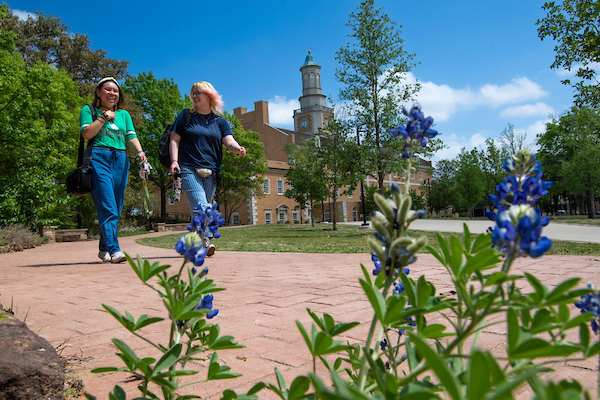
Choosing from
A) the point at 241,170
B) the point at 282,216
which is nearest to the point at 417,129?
the point at 241,170

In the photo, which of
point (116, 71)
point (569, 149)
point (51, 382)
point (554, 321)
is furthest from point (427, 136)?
point (569, 149)

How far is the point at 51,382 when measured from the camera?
1.40m

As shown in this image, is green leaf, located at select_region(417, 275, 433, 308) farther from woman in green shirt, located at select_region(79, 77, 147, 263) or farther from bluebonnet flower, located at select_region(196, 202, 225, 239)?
woman in green shirt, located at select_region(79, 77, 147, 263)

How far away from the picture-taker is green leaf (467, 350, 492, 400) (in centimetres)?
48

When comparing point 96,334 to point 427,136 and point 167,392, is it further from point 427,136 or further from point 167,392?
point 427,136

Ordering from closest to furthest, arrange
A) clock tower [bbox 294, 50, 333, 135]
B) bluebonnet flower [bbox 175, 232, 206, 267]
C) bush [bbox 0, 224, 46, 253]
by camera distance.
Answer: bluebonnet flower [bbox 175, 232, 206, 267] → bush [bbox 0, 224, 46, 253] → clock tower [bbox 294, 50, 333, 135]

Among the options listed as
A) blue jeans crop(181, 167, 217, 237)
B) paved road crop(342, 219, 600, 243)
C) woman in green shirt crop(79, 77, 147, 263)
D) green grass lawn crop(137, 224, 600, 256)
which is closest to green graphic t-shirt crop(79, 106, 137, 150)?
woman in green shirt crop(79, 77, 147, 263)

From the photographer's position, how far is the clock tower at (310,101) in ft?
203

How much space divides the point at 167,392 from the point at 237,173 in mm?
36112

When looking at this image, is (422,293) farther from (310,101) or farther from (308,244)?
(310,101)

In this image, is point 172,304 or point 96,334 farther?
point 96,334

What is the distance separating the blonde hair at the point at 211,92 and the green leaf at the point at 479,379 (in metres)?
5.60

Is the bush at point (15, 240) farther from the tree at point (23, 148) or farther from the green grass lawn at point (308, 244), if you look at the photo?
the green grass lawn at point (308, 244)

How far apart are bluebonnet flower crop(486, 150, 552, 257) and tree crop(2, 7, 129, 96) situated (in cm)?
3023
